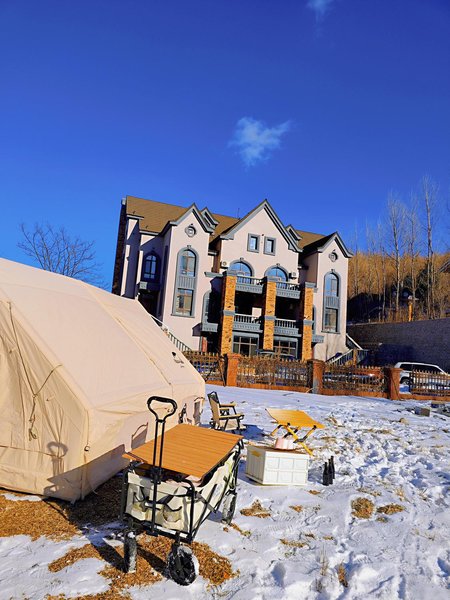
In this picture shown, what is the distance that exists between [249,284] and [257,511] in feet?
80.2

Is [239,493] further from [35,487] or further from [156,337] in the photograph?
[156,337]

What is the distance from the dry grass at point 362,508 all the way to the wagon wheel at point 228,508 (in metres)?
1.58

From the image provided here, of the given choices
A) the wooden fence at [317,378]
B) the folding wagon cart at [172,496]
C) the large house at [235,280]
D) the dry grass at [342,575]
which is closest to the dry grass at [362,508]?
the dry grass at [342,575]

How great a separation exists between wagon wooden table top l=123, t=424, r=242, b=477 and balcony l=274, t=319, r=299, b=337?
80.1 ft

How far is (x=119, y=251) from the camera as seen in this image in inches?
1314

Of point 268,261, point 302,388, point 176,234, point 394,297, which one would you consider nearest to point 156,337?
point 302,388

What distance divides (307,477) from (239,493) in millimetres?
1190

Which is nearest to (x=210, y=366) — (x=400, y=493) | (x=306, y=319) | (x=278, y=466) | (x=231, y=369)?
(x=231, y=369)

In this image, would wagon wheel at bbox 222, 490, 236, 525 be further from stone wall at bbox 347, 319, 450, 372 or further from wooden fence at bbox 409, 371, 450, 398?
stone wall at bbox 347, 319, 450, 372

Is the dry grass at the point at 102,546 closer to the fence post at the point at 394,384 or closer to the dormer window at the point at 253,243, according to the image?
the fence post at the point at 394,384

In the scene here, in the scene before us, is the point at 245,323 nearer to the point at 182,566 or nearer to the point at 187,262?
the point at 187,262

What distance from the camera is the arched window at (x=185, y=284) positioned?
1087 inches

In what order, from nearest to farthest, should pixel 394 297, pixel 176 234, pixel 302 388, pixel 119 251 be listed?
1. pixel 302 388
2. pixel 176 234
3. pixel 119 251
4. pixel 394 297

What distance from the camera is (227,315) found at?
88.7 ft
